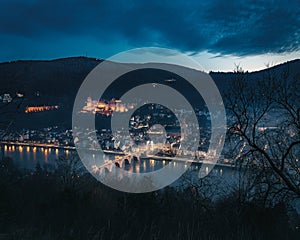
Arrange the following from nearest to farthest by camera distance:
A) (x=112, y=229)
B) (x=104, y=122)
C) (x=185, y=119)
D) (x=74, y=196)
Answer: (x=112, y=229) → (x=74, y=196) → (x=185, y=119) → (x=104, y=122)

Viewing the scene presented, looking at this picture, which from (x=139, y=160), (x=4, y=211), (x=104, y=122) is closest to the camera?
(x=4, y=211)

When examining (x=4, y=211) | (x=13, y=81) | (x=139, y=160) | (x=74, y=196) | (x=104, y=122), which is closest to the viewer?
(x=13, y=81)

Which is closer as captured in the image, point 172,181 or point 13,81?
point 13,81

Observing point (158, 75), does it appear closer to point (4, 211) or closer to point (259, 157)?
point (259, 157)

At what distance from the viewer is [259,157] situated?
145 inches

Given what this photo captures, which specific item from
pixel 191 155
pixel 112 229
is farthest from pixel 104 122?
pixel 112 229

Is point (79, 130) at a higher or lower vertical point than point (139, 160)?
higher

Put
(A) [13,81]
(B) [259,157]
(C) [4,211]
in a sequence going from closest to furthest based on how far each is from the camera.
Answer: (A) [13,81], (C) [4,211], (B) [259,157]

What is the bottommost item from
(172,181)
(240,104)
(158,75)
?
(172,181)

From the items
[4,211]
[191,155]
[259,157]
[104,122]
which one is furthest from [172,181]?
[4,211]

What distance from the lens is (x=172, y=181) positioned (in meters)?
12.1

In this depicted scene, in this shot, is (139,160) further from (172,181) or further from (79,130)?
(172,181)

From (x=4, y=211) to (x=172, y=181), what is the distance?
395 inches

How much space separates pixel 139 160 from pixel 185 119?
7417mm
